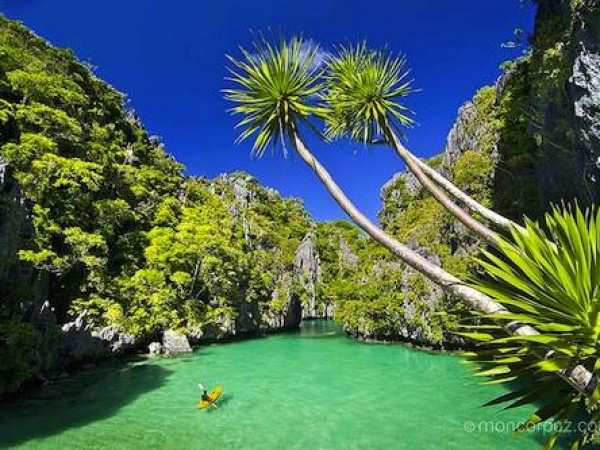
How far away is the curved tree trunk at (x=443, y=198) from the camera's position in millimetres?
4496

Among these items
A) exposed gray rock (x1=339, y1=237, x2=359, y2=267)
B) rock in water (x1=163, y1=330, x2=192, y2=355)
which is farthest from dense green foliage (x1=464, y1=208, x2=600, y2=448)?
exposed gray rock (x1=339, y1=237, x2=359, y2=267)

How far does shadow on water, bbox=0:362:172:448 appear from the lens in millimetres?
11461

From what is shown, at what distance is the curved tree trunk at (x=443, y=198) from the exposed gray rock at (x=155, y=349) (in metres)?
22.7

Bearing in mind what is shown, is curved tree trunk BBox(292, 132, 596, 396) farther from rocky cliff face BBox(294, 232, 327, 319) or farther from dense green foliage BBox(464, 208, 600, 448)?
rocky cliff face BBox(294, 232, 327, 319)

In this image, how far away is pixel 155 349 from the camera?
82.8 feet

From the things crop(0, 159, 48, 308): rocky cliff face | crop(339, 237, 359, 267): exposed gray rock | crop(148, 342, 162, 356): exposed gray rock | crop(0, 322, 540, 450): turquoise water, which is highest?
crop(339, 237, 359, 267): exposed gray rock

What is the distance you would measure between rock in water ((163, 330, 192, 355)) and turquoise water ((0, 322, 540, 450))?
2.66 m

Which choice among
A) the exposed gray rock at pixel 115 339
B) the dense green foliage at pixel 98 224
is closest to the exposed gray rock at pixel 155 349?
the dense green foliage at pixel 98 224

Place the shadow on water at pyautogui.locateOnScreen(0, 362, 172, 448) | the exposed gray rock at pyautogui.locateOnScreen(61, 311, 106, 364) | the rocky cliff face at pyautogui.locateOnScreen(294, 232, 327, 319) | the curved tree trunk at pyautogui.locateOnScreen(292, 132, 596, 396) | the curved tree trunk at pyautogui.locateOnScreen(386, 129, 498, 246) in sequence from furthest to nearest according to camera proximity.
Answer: the rocky cliff face at pyautogui.locateOnScreen(294, 232, 327, 319) < the exposed gray rock at pyautogui.locateOnScreen(61, 311, 106, 364) < the shadow on water at pyautogui.locateOnScreen(0, 362, 172, 448) < the curved tree trunk at pyautogui.locateOnScreen(386, 129, 498, 246) < the curved tree trunk at pyautogui.locateOnScreen(292, 132, 596, 396)

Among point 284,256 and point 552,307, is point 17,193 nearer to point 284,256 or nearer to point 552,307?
point 552,307

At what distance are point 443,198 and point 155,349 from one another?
23.5m

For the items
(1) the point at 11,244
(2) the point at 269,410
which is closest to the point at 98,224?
(1) the point at 11,244

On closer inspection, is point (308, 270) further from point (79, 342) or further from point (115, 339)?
point (79, 342)

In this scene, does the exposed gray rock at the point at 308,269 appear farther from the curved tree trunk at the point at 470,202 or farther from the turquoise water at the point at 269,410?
the curved tree trunk at the point at 470,202
